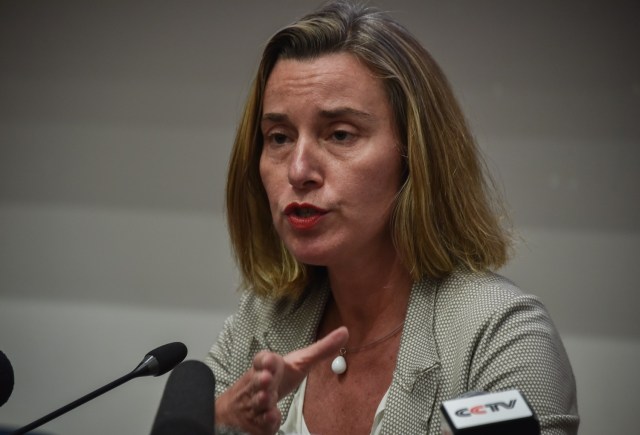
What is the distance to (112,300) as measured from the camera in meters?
2.73

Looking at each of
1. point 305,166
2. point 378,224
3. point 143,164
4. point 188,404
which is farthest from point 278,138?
point 143,164

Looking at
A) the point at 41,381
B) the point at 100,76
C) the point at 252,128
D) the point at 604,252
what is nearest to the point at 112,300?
the point at 41,381

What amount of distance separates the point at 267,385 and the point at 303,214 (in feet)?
1.62

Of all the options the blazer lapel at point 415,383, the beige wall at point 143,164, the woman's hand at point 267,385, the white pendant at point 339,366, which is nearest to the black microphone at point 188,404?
the woman's hand at point 267,385

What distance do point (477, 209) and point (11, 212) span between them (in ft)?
6.53

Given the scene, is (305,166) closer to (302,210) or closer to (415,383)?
(302,210)

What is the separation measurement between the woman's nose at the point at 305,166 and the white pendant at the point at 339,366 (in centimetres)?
37

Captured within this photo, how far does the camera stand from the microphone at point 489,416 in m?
0.66

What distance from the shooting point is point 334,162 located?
1.38m

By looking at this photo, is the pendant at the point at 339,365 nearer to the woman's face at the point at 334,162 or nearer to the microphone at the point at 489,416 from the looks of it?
the woman's face at the point at 334,162

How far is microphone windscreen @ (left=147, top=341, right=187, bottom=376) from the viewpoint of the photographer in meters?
1.18

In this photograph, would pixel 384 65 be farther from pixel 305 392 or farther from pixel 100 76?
pixel 100 76

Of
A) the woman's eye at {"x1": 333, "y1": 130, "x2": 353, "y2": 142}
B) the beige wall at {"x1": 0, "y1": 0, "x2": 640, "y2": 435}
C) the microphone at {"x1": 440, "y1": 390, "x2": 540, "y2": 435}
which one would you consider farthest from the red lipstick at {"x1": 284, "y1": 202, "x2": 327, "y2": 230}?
the beige wall at {"x1": 0, "y1": 0, "x2": 640, "y2": 435}

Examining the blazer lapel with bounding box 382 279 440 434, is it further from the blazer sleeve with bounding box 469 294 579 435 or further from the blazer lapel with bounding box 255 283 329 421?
the blazer lapel with bounding box 255 283 329 421
